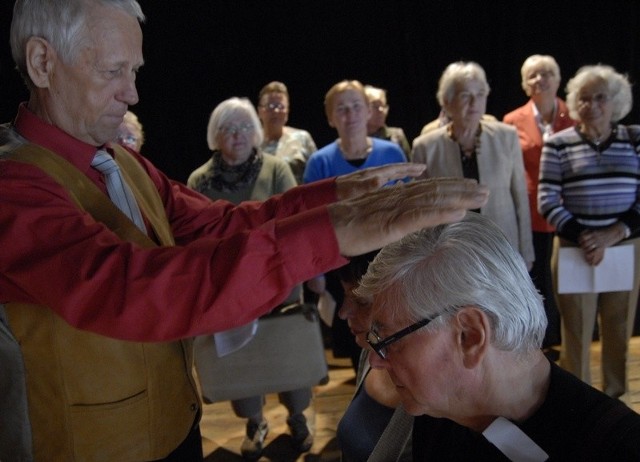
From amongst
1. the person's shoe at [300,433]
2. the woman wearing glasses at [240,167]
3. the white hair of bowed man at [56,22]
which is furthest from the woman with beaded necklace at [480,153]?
the white hair of bowed man at [56,22]

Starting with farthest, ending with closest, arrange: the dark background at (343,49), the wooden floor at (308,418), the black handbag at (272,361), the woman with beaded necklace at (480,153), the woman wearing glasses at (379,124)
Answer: the dark background at (343,49)
the woman wearing glasses at (379,124)
the woman with beaded necklace at (480,153)
the wooden floor at (308,418)
the black handbag at (272,361)

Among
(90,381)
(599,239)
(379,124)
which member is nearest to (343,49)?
(379,124)

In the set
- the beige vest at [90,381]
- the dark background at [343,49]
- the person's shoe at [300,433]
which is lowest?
the person's shoe at [300,433]

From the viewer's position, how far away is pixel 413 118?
5723mm

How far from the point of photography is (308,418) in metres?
3.26

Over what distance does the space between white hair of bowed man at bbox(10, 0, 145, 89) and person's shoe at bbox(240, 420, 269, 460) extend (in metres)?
2.34

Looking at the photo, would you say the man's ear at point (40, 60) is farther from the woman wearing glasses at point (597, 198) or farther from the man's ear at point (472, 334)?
the woman wearing glasses at point (597, 198)

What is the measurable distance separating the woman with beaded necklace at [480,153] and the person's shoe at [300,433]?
135 cm

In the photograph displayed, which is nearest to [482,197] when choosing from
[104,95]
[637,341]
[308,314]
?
[104,95]

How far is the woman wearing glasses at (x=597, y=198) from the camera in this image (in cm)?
305

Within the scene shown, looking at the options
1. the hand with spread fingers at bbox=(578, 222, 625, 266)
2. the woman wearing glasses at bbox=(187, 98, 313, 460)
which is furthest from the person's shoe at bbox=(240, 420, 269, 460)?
the hand with spread fingers at bbox=(578, 222, 625, 266)

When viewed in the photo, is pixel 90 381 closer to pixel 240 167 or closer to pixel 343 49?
pixel 240 167

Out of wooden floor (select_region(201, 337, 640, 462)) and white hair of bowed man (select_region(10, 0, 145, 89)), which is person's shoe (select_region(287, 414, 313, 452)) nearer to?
wooden floor (select_region(201, 337, 640, 462))

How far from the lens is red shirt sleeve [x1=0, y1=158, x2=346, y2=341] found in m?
0.97
